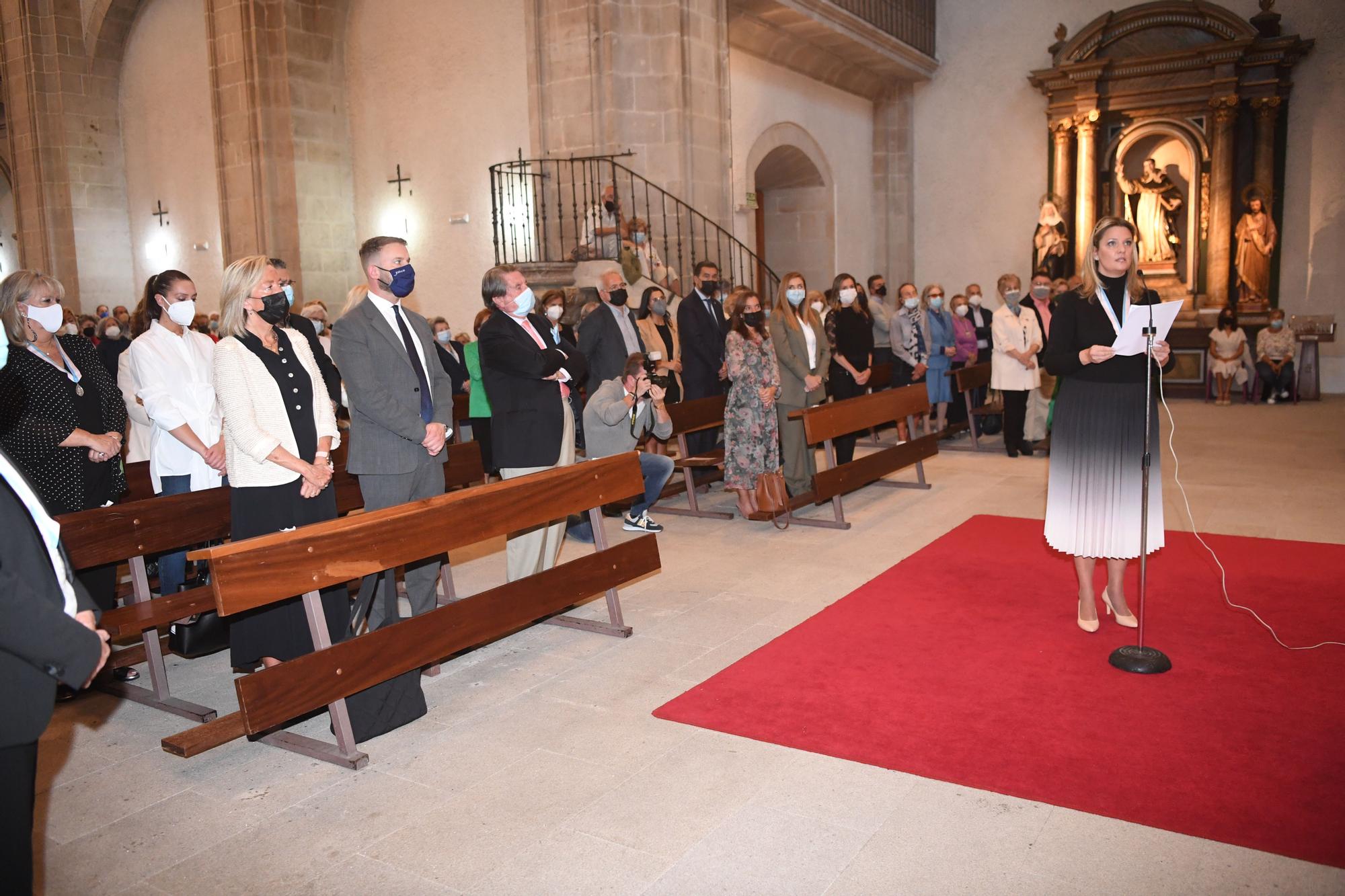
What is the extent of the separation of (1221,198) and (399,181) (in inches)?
428

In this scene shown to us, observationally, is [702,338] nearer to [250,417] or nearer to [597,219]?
[597,219]

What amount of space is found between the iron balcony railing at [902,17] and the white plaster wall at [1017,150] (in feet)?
1.14

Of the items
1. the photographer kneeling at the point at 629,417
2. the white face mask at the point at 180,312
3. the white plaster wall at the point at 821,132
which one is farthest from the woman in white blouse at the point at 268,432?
the white plaster wall at the point at 821,132

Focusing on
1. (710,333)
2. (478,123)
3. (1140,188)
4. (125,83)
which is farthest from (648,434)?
(125,83)

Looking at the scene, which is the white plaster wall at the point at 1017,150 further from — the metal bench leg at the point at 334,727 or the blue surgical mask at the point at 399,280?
the metal bench leg at the point at 334,727

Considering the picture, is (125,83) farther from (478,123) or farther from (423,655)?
(423,655)

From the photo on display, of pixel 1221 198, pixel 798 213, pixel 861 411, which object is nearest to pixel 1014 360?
pixel 861 411

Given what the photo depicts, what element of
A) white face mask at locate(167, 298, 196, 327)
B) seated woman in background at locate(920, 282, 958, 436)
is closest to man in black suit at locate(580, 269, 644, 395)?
white face mask at locate(167, 298, 196, 327)

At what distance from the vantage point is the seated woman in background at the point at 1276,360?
12.3m

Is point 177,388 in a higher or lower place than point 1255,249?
lower

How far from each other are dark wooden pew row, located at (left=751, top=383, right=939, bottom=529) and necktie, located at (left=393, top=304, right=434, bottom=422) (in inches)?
103

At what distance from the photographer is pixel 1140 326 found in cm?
376

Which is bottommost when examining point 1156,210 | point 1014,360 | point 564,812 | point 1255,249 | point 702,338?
point 564,812

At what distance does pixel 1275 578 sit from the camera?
4.79 meters
